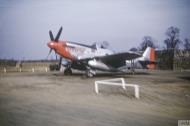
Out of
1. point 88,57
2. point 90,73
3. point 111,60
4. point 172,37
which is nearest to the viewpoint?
point 172,37

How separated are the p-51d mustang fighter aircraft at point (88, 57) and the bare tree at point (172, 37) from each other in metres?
4.72

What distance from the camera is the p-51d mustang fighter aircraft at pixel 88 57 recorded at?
289 inches

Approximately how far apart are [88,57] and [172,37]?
5.66 meters

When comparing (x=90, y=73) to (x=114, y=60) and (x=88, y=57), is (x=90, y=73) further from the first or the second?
(x=114, y=60)

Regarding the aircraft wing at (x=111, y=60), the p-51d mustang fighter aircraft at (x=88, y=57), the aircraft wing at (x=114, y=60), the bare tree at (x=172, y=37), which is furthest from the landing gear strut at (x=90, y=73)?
the bare tree at (x=172, y=37)

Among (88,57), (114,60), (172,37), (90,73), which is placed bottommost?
(90,73)

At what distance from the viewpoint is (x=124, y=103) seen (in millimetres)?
2734

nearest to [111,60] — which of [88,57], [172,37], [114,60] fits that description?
[114,60]

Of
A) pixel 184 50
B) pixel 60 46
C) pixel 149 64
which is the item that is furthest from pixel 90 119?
pixel 149 64

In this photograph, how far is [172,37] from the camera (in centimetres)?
223

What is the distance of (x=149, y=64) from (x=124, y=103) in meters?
6.91

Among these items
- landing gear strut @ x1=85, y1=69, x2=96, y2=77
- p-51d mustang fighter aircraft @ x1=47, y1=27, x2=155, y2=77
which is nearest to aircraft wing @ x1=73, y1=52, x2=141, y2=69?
p-51d mustang fighter aircraft @ x1=47, y1=27, x2=155, y2=77

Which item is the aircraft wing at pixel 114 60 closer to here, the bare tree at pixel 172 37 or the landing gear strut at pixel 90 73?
the landing gear strut at pixel 90 73

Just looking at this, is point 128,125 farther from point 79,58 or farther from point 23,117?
point 79,58
